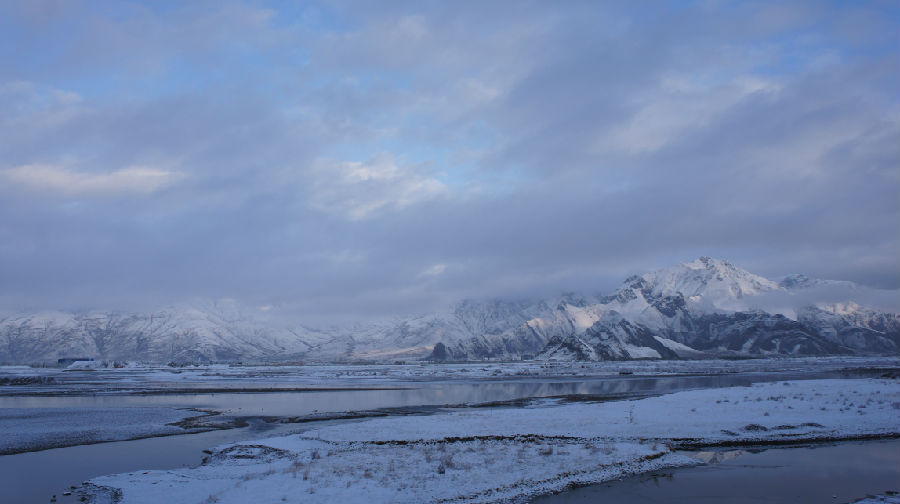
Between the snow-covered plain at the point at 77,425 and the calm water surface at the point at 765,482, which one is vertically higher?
the snow-covered plain at the point at 77,425

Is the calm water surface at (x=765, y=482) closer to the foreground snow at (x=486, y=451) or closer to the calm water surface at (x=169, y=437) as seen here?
the foreground snow at (x=486, y=451)

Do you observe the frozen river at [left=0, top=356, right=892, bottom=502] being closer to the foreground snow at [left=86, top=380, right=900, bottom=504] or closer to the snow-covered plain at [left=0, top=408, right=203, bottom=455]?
the snow-covered plain at [left=0, top=408, right=203, bottom=455]

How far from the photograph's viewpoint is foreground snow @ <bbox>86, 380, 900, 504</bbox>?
22797 mm

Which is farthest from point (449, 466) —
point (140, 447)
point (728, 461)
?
point (140, 447)

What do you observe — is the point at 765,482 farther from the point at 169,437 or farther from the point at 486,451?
the point at 169,437

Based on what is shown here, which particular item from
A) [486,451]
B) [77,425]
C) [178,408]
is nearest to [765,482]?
[486,451]

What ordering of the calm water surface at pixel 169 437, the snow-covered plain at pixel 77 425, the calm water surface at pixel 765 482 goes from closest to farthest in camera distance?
1. the calm water surface at pixel 765 482
2. the calm water surface at pixel 169 437
3. the snow-covered plain at pixel 77 425

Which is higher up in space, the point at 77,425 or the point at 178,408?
the point at 77,425

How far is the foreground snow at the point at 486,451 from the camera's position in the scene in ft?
74.8

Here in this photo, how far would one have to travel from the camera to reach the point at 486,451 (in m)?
30.0

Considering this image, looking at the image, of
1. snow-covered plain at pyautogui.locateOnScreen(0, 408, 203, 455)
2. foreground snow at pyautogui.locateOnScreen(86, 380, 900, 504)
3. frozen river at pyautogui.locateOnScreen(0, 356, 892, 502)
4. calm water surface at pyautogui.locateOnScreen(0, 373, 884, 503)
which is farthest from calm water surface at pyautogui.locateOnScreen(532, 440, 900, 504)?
snow-covered plain at pyautogui.locateOnScreen(0, 408, 203, 455)

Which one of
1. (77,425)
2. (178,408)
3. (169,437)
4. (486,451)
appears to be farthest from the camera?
(178,408)

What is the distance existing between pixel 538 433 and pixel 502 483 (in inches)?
508

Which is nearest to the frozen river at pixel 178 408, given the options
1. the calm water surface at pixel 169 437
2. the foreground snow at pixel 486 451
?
the calm water surface at pixel 169 437
